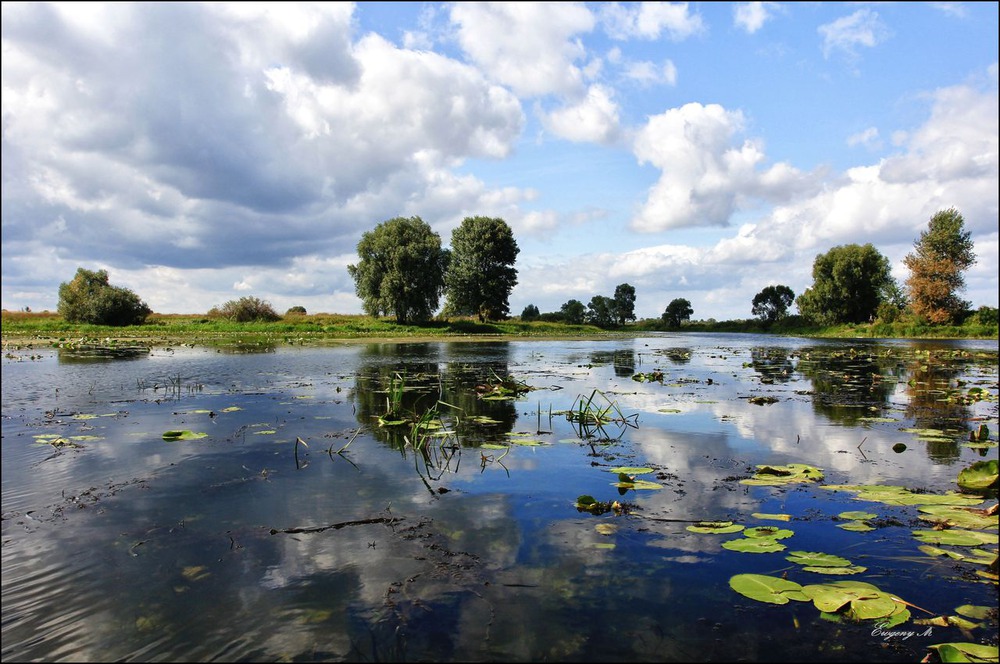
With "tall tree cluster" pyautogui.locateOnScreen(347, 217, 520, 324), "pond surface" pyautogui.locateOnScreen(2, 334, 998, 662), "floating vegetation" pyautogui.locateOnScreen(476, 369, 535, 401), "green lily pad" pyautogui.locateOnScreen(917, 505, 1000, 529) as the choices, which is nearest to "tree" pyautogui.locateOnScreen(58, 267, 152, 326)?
"tall tree cluster" pyautogui.locateOnScreen(347, 217, 520, 324)

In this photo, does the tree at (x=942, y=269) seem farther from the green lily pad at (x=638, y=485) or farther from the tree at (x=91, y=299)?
the tree at (x=91, y=299)

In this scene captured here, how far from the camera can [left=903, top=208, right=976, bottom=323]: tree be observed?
5637 cm

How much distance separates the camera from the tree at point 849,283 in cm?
7350

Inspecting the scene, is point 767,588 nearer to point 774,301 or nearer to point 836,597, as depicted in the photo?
point 836,597

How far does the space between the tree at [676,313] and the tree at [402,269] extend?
3098 inches

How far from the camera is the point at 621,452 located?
332 inches

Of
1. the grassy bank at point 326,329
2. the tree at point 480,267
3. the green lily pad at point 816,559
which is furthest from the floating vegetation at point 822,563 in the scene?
the tree at point 480,267

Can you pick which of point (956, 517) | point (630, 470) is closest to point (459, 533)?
point (630, 470)

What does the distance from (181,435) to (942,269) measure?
70225 millimetres

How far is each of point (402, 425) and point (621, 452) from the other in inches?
168

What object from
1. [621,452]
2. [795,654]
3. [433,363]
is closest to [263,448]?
[621,452]

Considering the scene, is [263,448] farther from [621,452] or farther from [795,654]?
[795,654]

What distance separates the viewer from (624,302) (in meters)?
116

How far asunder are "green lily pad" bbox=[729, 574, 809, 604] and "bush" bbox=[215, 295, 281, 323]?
64.8 m
